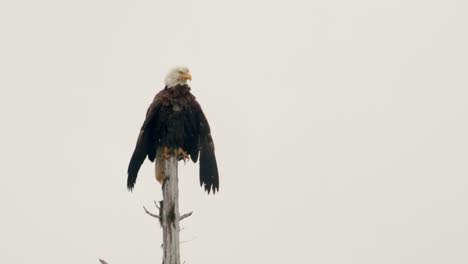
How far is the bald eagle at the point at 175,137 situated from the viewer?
8.77 metres

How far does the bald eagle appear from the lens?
8766 mm

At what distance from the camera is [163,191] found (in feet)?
23.6

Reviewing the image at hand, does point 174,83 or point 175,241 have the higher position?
point 174,83

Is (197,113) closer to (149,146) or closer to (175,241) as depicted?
(149,146)

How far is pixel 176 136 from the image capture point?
28.7 feet

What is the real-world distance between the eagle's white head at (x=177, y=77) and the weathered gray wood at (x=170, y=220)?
7.97 ft

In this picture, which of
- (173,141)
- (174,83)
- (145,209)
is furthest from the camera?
(174,83)

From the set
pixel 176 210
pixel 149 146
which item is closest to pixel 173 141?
pixel 149 146

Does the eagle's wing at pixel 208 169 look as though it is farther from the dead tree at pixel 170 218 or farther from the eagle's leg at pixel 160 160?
the dead tree at pixel 170 218

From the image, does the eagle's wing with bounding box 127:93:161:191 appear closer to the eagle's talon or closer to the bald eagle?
the bald eagle

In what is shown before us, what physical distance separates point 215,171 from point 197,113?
801 millimetres

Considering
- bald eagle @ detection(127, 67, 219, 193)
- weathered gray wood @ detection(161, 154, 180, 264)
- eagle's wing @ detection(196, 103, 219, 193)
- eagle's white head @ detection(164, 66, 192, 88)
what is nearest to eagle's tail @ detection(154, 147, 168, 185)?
bald eagle @ detection(127, 67, 219, 193)

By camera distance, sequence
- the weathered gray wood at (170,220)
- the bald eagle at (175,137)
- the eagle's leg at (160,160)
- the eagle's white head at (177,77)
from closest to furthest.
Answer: the weathered gray wood at (170,220) → the eagle's leg at (160,160) → the bald eagle at (175,137) → the eagle's white head at (177,77)

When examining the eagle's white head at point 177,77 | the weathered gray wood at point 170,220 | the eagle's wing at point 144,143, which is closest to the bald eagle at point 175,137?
the eagle's wing at point 144,143
